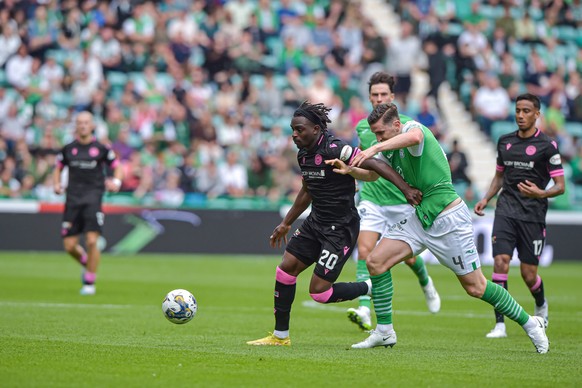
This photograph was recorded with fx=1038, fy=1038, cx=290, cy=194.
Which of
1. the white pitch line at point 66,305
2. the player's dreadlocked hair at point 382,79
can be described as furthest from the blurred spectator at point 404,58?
the player's dreadlocked hair at point 382,79

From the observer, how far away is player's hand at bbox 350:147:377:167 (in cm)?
912

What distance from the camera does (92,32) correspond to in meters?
26.1

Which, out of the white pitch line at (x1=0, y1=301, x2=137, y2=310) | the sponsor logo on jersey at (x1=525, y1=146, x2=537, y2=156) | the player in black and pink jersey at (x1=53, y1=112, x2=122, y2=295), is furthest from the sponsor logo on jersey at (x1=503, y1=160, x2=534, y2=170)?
the player in black and pink jersey at (x1=53, y1=112, x2=122, y2=295)

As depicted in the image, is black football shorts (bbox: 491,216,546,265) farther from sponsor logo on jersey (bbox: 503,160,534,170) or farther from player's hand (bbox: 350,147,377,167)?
player's hand (bbox: 350,147,377,167)

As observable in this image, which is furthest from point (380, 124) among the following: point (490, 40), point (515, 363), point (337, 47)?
point (490, 40)

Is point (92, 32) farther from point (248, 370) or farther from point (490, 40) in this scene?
point (248, 370)

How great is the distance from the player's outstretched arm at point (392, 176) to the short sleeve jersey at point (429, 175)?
0.50 feet

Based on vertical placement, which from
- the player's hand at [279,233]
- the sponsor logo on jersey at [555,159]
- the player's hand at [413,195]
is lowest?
the player's hand at [279,233]

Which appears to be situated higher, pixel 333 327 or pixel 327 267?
pixel 327 267

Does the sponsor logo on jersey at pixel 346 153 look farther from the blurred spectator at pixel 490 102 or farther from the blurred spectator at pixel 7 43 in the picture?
the blurred spectator at pixel 490 102

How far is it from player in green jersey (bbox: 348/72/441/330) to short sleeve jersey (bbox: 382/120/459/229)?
1.87 m

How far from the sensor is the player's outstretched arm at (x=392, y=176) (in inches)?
376

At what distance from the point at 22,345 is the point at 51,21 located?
17994 mm

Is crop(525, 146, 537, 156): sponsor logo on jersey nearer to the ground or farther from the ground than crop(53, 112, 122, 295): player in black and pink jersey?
farther from the ground
